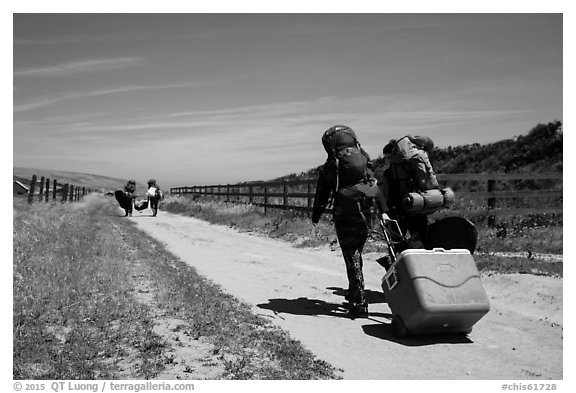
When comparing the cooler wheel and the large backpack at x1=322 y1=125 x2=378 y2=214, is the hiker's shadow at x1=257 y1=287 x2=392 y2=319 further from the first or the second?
the large backpack at x1=322 y1=125 x2=378 y2=214

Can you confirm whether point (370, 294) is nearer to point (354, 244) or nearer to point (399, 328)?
point (354, 244)

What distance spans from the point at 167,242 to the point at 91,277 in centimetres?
579

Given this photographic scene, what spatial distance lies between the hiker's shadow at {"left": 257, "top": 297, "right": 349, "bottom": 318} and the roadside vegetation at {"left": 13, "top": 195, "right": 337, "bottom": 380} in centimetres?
45

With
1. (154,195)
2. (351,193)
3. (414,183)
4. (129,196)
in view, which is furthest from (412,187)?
(154,195)

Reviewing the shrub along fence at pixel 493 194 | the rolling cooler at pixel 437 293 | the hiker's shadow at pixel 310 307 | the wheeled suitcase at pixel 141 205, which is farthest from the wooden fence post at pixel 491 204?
the wheeled suitcase at pixel 141 205

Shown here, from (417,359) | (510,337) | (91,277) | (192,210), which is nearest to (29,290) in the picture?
(91,277)

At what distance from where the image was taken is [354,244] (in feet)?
18.8

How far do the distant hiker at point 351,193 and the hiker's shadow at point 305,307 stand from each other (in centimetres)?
34

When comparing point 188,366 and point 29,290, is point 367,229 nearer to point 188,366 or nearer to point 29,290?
point 188,366

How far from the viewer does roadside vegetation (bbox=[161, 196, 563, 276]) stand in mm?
8531

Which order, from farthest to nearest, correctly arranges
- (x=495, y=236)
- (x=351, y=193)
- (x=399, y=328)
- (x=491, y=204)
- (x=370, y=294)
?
(x=491, y=204)
(x=495, y=236)
(x=370, y=294)
(x=351, y=193)
(x=399, y=328)

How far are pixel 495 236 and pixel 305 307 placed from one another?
687 centimetres

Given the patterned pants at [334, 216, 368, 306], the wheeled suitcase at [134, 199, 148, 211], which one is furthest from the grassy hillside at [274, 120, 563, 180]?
the patterned pants at [334, 216, 368, 306]

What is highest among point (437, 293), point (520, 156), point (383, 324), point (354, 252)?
point (520, 156)
